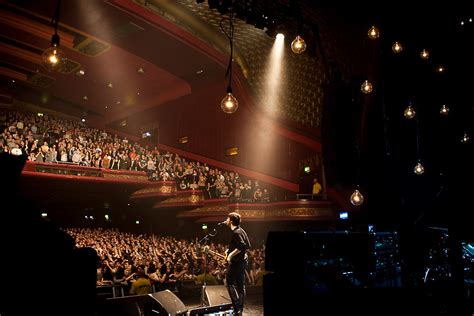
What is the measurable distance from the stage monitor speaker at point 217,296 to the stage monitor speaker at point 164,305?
0.80 meters

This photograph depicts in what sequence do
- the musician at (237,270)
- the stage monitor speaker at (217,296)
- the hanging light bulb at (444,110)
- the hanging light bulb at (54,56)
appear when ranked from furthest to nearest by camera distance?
the hanging light bulb at (444,110) → the stage monitor speaker at (217,296) → the musician at (237,270) → the hanging light bulb at (54,56)

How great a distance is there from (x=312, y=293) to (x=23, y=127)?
1460 centimetres

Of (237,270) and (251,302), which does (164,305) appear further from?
(251,302)

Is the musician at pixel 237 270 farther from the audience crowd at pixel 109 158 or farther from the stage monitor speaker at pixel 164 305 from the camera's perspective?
the audience crowd at pixel 109 158

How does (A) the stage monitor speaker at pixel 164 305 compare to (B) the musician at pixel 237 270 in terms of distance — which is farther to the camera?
(B) the musician at pixel 237 270

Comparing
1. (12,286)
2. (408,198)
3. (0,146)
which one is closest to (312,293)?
(12,286)

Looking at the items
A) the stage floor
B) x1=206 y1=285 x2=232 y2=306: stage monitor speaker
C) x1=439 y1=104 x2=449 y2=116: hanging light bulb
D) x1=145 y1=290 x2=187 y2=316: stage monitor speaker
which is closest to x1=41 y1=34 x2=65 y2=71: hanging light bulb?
x1=145 y1=290 x2=187 y2=316: stage monitor speaker

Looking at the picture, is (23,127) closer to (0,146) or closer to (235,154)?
(0,146)

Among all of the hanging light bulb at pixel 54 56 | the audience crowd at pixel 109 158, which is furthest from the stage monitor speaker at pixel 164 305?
the audience crowd at pixel 109 158

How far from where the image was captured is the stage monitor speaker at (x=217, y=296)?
5.55 meters

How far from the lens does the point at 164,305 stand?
468 centimetres

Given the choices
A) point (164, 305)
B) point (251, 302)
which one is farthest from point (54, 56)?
point (251, 302)

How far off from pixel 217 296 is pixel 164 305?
1164 millimetres

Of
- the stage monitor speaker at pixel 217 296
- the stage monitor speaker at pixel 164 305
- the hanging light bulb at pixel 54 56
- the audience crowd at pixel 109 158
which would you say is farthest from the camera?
the audience crowd at pixel 109 158
